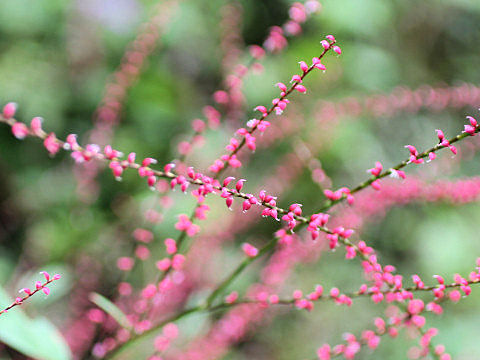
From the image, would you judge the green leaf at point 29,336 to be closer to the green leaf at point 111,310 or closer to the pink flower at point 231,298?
the green leaf at point 111,310

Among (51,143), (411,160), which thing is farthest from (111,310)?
(411,160)

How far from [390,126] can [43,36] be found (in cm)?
144

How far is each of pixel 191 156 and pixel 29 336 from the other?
0.98 metres

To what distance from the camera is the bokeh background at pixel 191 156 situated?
1379mm

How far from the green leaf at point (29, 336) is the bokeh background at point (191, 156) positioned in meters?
0.45

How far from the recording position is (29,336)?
708 mm

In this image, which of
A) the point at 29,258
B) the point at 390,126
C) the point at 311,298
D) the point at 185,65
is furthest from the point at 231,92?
the point at 390,126

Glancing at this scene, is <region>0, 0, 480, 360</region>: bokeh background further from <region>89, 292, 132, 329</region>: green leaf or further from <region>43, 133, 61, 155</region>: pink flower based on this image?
<region>43, 133, 61, 155</region>: pink flower

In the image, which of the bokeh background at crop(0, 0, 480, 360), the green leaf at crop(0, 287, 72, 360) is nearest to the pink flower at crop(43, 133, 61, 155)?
the green leaf at crop(0, 287, 72, 360)

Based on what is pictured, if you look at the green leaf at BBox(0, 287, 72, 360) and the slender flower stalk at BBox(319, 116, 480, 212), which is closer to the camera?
the slender flower stalk at BBox(319, 116, 480, 212)

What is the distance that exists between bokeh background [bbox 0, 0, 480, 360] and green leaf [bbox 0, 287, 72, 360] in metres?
0.45

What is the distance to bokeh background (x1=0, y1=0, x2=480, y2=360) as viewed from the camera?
4.52ft

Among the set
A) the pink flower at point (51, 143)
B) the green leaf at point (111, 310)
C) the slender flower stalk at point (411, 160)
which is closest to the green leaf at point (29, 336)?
the green leaf at point (111, 310)

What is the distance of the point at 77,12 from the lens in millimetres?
1688
